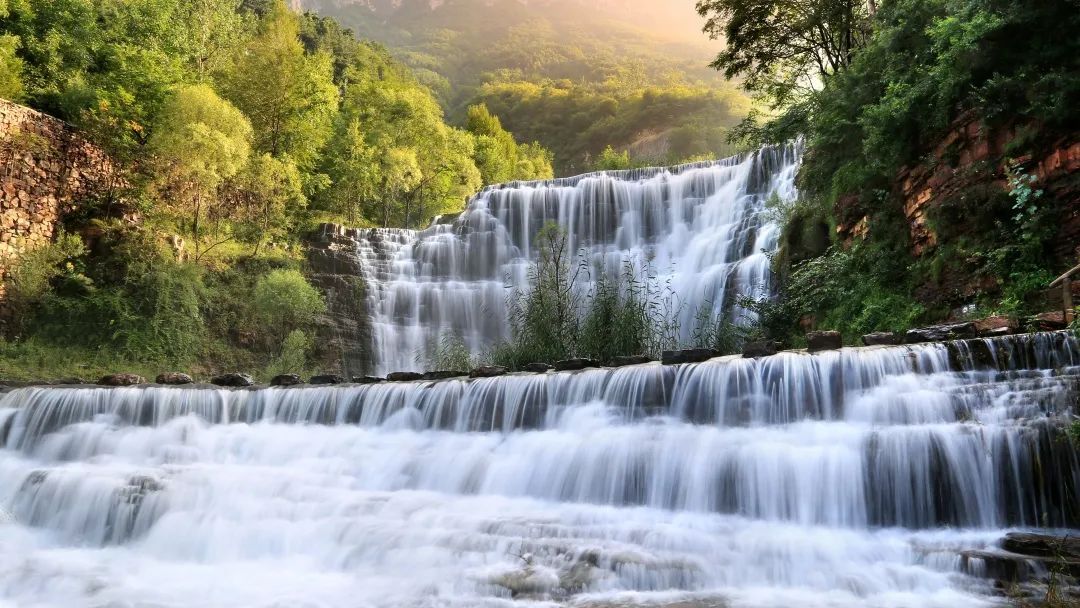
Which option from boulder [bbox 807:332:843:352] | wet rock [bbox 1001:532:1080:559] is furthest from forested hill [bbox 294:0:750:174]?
wet rock [bbox 1001:532:1080:559]

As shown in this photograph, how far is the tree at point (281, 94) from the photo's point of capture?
1044 inches

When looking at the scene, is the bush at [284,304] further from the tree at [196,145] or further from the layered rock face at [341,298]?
the tree at [196,145]

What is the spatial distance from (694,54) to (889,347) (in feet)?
503

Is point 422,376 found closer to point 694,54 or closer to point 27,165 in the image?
point 27,165

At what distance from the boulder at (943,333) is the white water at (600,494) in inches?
34.0

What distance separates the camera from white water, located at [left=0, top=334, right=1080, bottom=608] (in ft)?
18.1

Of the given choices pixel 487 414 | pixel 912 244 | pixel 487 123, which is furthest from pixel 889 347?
pixel 487 123

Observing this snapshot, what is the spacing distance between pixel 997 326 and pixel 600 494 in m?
4.80

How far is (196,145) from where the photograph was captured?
20.5 metres

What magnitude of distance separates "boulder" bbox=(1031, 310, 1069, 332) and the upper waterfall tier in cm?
1115

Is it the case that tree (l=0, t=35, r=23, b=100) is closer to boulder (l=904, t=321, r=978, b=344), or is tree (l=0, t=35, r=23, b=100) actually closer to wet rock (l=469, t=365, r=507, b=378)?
wet rock (l=469, t=365, r=507, b=378)

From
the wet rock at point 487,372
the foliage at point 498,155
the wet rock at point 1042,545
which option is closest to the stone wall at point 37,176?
the wet rock at point 487,372

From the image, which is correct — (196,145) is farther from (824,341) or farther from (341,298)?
(824,341)

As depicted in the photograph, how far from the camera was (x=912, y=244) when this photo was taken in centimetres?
1101
